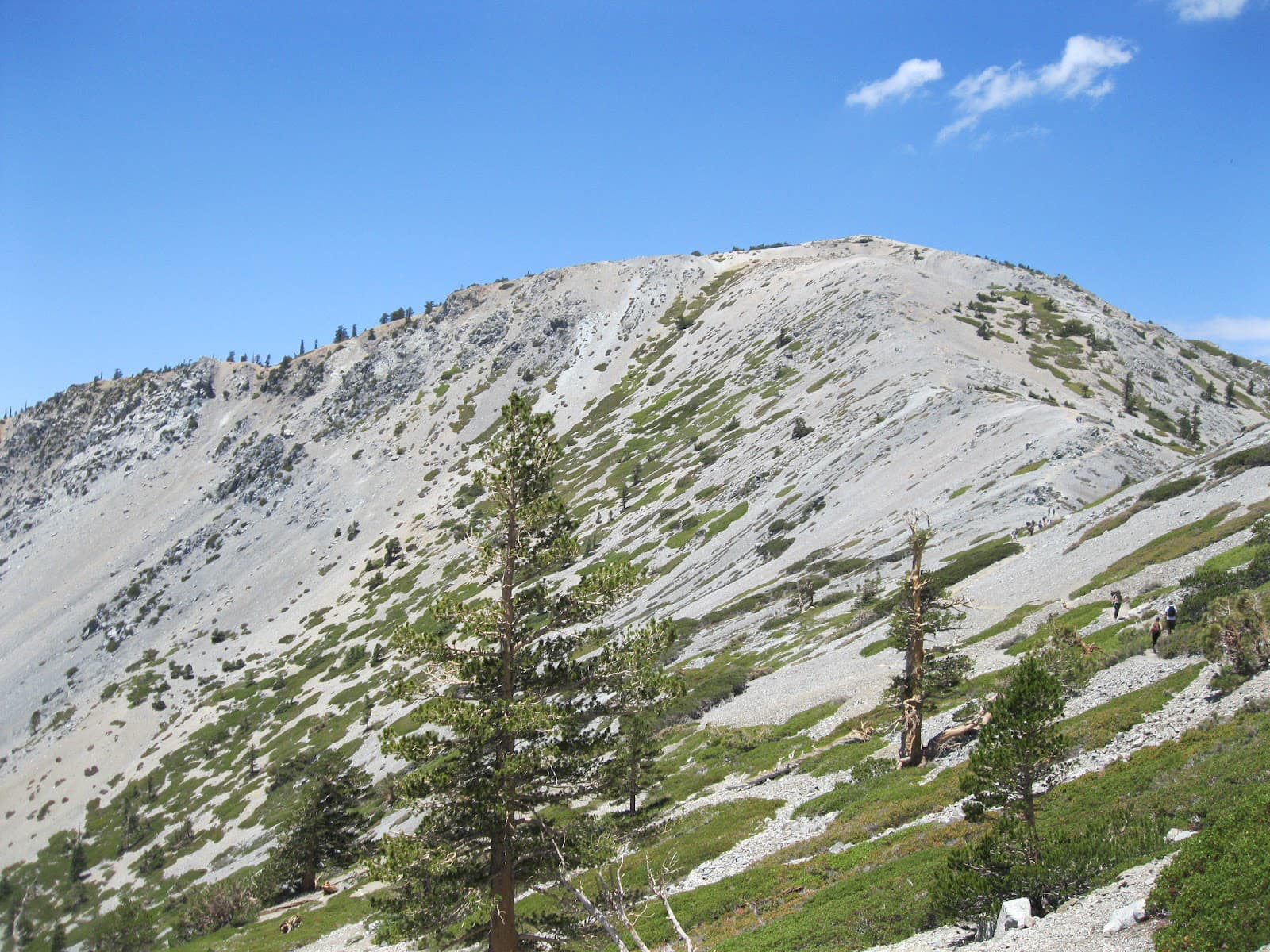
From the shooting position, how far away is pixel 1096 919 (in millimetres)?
12750

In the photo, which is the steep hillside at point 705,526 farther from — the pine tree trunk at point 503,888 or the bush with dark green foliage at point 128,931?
the pine tree trunk at point 503,888

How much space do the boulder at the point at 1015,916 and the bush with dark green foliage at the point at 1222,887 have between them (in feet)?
8.45

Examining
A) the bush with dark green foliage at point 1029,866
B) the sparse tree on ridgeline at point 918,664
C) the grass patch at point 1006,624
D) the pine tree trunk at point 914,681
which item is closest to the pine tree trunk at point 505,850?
the bush with dark green foliage at point 1029,866

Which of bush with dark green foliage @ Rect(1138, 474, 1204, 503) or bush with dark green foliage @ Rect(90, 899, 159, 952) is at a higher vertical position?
bush with dark green foliage @ Rect(1138, 474, 1204, 503)

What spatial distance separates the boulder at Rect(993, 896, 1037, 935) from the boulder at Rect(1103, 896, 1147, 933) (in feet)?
6.38

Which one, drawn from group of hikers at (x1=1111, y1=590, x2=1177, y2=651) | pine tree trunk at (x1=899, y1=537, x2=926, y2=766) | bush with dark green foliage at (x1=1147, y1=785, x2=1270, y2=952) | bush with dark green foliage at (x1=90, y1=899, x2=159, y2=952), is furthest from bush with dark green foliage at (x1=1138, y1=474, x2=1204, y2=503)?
bush with dark green foliage at (x1=90, y1=899, x2=159, y2=952)

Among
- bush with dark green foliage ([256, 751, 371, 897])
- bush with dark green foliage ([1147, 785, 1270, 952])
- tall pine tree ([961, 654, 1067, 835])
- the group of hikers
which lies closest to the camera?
bush with dark green foliage ([1147, 785, 1270, 952])

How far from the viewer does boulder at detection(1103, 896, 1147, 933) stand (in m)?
12.0

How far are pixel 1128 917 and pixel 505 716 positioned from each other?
13.3 metres

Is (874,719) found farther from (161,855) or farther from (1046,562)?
(161,855)

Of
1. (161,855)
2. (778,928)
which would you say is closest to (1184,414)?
(778,928)

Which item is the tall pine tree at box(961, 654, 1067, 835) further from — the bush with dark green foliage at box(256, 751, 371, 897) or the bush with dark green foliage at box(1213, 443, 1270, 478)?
the bush with dark green foliage at box(256, 751, 371, 897)

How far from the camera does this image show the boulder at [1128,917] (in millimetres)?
12039

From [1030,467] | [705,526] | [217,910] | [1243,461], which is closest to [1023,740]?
[1243,461]
